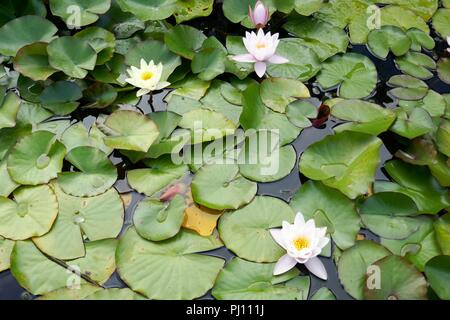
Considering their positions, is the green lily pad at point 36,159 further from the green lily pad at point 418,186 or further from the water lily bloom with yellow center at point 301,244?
the green lily pad at point 418,186

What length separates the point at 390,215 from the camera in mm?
1414

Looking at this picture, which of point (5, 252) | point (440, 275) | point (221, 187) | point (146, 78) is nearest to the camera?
point (440, 275)

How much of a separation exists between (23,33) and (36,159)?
580 mm

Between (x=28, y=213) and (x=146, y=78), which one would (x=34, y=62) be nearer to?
(x=146, y=78)

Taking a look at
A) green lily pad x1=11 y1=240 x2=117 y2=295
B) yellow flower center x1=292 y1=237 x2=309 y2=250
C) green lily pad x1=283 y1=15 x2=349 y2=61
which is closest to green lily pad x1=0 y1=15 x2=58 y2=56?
green lily pad x1=11 y1=240 x2=117 y2=295

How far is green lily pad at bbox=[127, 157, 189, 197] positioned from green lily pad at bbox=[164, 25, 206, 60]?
47 centimetres

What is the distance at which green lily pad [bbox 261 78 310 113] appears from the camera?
5.63 feet

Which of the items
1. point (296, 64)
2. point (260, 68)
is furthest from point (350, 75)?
point (260, 68)

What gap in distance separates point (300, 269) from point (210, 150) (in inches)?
19.3

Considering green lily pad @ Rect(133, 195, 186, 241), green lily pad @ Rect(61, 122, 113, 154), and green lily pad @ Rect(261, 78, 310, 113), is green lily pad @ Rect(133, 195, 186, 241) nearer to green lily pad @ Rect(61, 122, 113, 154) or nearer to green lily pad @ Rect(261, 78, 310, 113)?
green lily pad @ Rect(61, 122, 113, 154)

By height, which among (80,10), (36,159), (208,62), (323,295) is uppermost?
(80,10)

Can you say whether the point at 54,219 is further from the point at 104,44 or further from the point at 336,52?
the point at 336,52

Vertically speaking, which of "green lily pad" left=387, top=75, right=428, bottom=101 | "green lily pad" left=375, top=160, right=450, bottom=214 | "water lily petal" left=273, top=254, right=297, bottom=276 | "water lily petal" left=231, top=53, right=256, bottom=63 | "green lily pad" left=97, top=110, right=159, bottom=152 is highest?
"water lily petal" left=231, top=53, right=256, bottom=63

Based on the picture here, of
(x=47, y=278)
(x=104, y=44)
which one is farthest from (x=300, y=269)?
(x=104, y=44)
